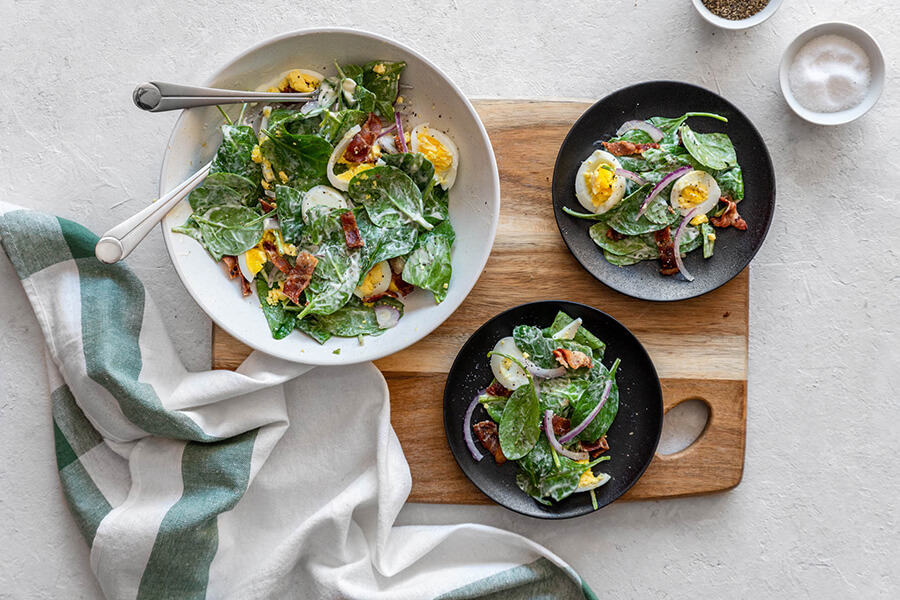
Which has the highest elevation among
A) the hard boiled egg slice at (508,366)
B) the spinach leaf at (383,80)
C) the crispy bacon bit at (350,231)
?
the spinach leaf at (383,80)

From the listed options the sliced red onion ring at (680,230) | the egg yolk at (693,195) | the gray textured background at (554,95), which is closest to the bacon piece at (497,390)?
the gray textured background at (554,95)

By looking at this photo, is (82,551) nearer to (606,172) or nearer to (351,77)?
(351,77)

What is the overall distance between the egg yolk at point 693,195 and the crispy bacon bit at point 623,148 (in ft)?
0.47

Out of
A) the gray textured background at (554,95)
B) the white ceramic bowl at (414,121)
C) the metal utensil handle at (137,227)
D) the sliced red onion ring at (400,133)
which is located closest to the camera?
the metal utensil handle at (137,227)

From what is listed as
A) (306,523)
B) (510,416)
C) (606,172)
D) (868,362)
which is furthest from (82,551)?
(868,362)

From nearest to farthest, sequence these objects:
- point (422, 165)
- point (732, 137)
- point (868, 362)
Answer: point (422, 165) → point (732, 137) → point (868, 362)

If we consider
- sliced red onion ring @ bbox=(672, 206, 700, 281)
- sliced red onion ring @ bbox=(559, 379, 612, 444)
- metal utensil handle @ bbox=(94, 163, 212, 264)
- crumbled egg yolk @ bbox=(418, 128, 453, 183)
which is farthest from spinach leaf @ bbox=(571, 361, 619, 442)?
metal utensil handle @ bbox=(94, 163, 212, 264)

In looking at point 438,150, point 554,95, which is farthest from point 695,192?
point 438,150

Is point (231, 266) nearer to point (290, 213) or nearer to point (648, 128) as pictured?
point (290, 213)

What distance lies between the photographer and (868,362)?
207cm

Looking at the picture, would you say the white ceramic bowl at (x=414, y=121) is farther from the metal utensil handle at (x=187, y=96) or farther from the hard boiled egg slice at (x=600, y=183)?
the hard boiled egg slice at (x=600, y=183)

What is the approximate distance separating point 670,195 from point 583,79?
417 millimetres

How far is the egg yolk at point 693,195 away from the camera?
1.87m

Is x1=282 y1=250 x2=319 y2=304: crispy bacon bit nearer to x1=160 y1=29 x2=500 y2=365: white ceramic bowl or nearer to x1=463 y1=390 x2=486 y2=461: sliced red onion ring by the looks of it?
x1=160 y1=29 x2=500 y2=365: white ceramic bowl
